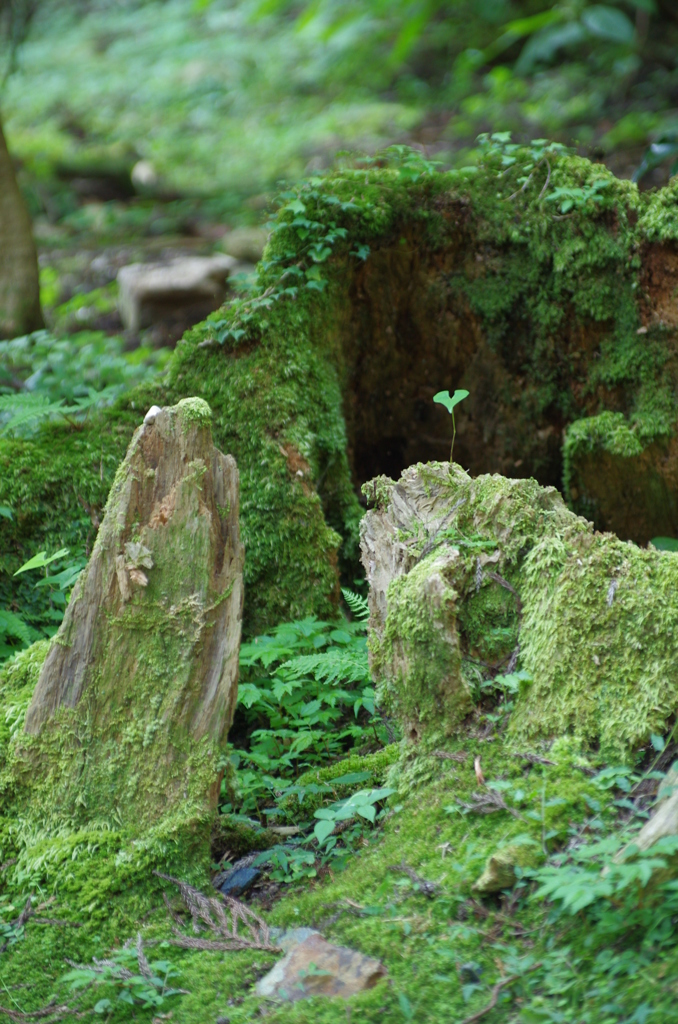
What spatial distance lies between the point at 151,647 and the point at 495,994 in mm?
1549

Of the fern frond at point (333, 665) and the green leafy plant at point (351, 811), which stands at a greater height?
the green leafy plant at point (351, 811)

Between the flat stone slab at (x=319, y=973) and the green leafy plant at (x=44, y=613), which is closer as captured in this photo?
the flat stone slab at (x=319, y=973)

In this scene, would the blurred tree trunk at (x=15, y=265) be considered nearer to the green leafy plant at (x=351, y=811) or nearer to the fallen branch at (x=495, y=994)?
the green leafy plant at (x=351, y=811)

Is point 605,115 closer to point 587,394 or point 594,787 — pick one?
point 587,394

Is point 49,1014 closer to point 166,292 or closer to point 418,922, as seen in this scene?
point 418,922

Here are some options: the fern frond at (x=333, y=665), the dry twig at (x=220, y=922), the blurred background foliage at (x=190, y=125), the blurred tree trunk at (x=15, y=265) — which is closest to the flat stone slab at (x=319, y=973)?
the dry twig at (x=220, y=922)

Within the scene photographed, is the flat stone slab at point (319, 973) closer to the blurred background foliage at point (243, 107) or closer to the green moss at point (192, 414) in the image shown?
the green moss at point (192, 414)

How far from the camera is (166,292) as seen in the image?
26.2ft

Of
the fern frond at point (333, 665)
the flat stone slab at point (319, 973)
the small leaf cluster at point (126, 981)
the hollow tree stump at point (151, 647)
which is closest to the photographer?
the flat stone slab at point (319, 973)

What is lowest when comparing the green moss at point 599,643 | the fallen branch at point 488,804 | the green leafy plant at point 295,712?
the green leafy plant at point 295,712

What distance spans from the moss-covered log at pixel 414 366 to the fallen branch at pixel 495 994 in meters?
2.41

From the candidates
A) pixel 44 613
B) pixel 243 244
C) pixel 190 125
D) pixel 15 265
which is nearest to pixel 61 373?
pixel 15 265

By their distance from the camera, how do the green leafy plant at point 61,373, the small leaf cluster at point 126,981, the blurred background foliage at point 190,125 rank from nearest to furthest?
the small leaf cluster at point 126,981 → the green leafy plant at point 61,373 → the blurred background foliage at point 190,125

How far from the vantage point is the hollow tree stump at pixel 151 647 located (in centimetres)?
275
